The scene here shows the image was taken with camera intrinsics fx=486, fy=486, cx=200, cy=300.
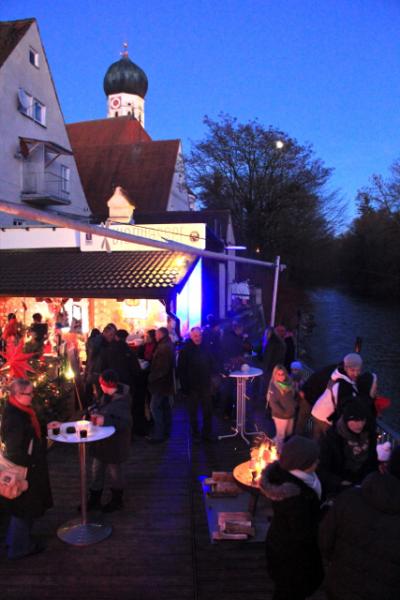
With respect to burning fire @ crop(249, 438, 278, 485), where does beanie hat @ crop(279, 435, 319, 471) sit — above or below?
above

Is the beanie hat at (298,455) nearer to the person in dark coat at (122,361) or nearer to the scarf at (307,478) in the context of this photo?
the scarf at (307,478)

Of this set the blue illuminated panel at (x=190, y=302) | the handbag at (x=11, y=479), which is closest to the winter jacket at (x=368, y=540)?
the handbag at (x=11, y=479)

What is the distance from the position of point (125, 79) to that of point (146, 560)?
6309cm

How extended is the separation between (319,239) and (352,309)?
14633 mm

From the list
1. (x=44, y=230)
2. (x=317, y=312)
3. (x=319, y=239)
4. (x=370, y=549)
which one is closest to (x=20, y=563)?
(x=370, y=549)

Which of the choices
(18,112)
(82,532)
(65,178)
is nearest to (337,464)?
(82,532)

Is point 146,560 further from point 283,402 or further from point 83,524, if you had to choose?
point 283,402

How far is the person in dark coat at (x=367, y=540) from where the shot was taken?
8.39 feet

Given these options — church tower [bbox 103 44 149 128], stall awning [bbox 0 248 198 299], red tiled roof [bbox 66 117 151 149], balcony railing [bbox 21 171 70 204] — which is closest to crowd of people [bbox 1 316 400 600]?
stall awning [bbox 0 248 198 299]

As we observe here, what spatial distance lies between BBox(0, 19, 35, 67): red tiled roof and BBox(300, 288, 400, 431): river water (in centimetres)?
2028

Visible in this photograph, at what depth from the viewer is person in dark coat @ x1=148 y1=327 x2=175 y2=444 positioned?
742 centimetres

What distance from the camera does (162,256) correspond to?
13.4m

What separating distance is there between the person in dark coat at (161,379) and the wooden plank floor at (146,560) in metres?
1.42

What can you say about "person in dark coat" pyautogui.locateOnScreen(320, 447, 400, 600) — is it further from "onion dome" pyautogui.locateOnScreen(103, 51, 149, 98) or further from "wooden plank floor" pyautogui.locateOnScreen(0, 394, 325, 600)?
"onion dome" pyautogui.locateOnScreen(103, 51, 149, 98)
